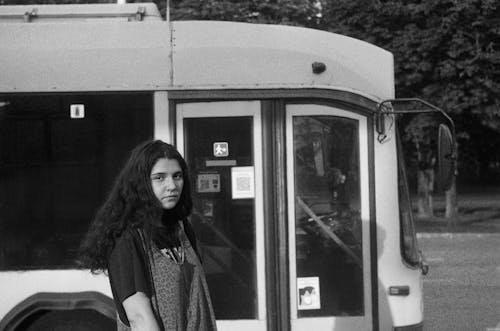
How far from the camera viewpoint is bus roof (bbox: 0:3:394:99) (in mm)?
5824

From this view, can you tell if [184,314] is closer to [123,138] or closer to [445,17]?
[123,138]

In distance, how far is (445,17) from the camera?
71.2 ft

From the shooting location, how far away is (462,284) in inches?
532

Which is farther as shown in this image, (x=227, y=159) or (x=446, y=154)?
(x=227, y=159)

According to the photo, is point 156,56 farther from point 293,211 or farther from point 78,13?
point 293,211

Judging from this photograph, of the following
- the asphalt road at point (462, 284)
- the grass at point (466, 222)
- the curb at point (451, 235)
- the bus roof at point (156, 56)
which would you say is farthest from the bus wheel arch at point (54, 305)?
the grass at point (466, 222)

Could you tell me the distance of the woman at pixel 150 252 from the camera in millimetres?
3535

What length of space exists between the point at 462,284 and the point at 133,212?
10613 mm

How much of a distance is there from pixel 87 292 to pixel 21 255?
491 millimetres

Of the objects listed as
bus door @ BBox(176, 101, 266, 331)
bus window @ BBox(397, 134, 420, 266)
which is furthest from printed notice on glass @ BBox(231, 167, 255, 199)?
bus window @ BBox(397, 134, 420, 266)

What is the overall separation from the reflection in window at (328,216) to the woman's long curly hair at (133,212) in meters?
2.32

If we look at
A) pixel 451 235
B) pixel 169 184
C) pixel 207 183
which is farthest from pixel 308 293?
pixel 451 235

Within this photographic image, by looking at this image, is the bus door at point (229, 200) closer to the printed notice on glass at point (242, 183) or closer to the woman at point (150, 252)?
the printed notice on glass at point (242, 183)

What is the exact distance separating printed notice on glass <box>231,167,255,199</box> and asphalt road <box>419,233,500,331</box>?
4742 millimetres
